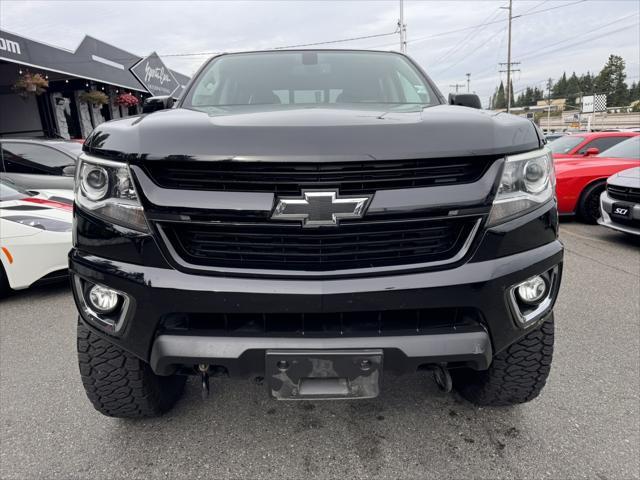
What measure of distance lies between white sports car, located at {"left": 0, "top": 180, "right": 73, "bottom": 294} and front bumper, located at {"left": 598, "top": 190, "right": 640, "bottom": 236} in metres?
6.10

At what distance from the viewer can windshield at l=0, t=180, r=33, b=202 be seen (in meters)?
4.42

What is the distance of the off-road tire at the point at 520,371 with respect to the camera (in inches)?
77.3

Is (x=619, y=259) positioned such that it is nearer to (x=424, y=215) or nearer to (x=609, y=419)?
(x=609, y=419)

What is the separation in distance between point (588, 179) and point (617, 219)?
1709 mm

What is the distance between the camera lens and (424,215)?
159 centimetres

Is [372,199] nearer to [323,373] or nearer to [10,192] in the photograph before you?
[323,373]

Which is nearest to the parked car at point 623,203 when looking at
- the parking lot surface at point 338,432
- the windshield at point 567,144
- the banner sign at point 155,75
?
the windshield at point 567,144

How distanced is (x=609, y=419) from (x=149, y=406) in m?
2.15

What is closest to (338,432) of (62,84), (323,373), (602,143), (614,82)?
(323,373)

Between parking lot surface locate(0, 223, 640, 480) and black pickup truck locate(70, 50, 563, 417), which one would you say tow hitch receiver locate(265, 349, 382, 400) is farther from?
parking lot surface locate(0, 223, 640, 480)

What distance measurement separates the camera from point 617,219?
5.82 meters

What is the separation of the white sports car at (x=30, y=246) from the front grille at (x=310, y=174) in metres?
2.98

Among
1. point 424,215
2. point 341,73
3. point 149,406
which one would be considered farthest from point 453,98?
point 149,406

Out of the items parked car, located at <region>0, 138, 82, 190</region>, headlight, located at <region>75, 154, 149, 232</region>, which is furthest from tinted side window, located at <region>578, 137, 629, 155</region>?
headlight, located at <region>75, 154, 149, 232</region>
